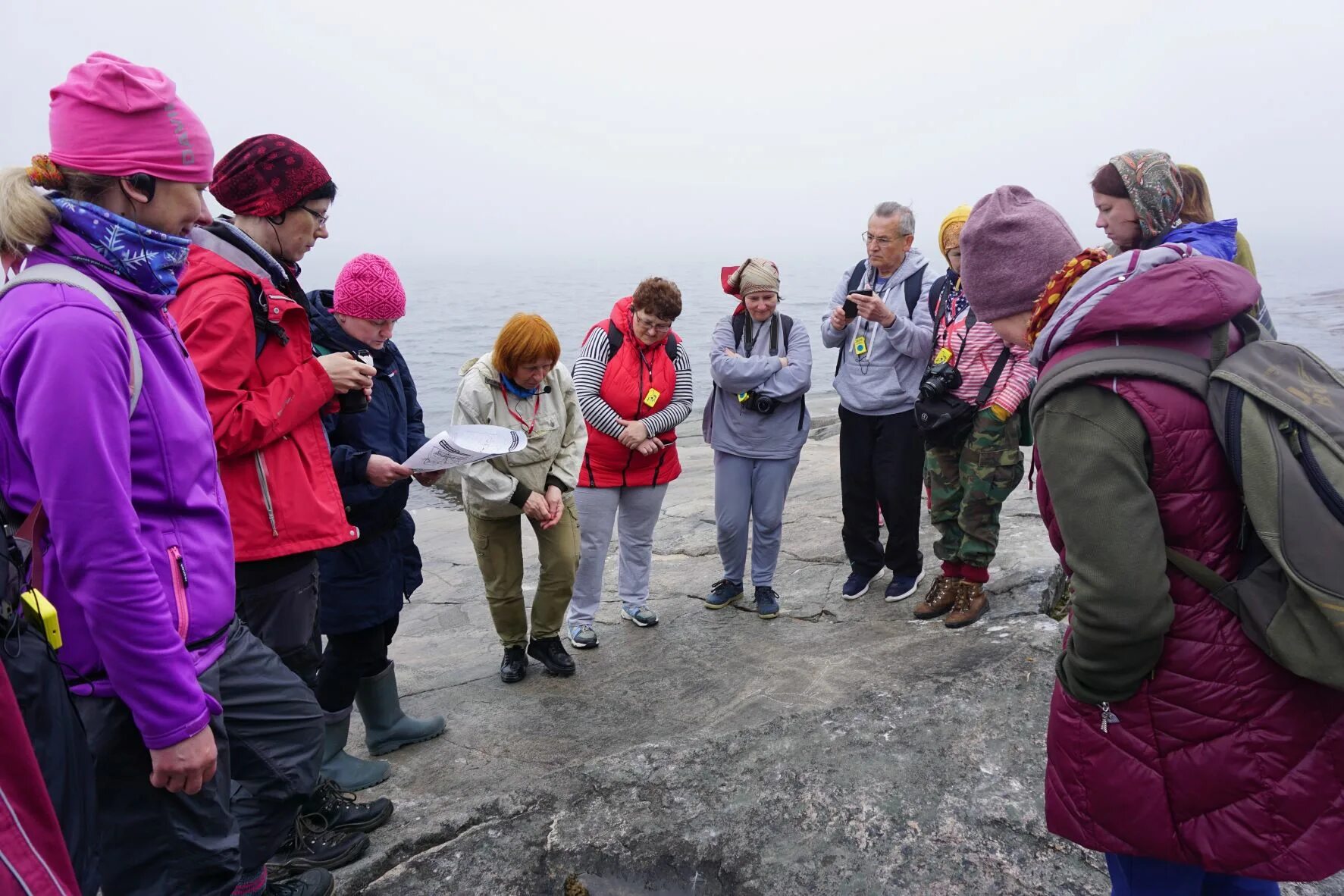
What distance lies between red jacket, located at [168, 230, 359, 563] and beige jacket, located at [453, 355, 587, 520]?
1.30m

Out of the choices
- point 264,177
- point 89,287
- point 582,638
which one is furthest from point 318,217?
point 582,638

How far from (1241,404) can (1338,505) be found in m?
0.22

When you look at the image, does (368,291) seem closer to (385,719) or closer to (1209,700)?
(385,719)

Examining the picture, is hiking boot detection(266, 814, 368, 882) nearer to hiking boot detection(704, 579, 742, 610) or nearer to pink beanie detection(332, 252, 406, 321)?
pink beanie detection(332, 252, 406, 321)

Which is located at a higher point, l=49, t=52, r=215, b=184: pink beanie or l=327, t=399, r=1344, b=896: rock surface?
l=49, t=52, r=215, b=184: pink beanie

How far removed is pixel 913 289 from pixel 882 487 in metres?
1.04

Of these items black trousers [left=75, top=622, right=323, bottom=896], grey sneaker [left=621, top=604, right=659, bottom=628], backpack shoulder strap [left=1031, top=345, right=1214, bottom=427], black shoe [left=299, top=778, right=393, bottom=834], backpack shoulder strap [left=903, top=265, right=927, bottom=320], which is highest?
backpack shoulder strap [left=1031, top=345, right=1214, bottom=427]

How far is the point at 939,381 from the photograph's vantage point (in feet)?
14.4

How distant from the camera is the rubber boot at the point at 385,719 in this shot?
3590mm

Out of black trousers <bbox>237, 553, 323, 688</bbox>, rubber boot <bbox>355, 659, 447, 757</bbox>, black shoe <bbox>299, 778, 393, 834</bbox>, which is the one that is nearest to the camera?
black trousers <bbox>237, 553, 323, 688</bbox>

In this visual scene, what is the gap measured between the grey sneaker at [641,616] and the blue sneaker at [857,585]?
1056 millimetres

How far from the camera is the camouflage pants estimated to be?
14.2ft

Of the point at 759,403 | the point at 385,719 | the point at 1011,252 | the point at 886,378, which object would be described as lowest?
the point at 385,719

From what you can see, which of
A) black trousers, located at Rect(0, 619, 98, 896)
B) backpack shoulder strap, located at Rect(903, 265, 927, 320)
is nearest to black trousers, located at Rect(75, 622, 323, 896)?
black trousers, located at Rect(0, 619, 98, 896)
